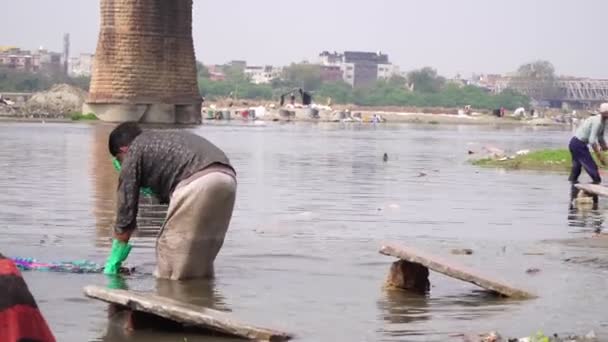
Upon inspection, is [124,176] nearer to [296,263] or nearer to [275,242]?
[296,263]

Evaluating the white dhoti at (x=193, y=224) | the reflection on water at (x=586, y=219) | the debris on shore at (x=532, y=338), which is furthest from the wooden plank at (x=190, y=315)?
the reflection on water at (x=586, y=219)

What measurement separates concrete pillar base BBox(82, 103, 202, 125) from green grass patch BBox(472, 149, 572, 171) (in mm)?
32082

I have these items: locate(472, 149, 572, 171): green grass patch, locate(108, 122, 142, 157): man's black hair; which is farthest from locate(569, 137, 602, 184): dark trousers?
locate(108, 122, 142, 157): man's black hair

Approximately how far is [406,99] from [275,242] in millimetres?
175298

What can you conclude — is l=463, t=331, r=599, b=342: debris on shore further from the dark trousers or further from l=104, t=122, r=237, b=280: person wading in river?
the dark trousers

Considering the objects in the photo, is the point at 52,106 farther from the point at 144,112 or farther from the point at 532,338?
the point at 532,338

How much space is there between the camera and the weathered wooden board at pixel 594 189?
16.9 m

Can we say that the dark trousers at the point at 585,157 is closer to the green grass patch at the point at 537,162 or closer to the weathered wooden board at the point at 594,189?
the weathered wooden board at the point at 594,189

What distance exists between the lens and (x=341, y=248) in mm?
13031

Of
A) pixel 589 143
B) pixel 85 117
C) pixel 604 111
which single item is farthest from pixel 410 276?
pixel 85 117

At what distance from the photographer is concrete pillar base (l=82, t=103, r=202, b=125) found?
2447 inches

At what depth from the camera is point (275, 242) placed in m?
13.5

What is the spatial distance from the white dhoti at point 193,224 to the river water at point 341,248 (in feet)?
0.49

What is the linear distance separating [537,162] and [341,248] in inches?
701
